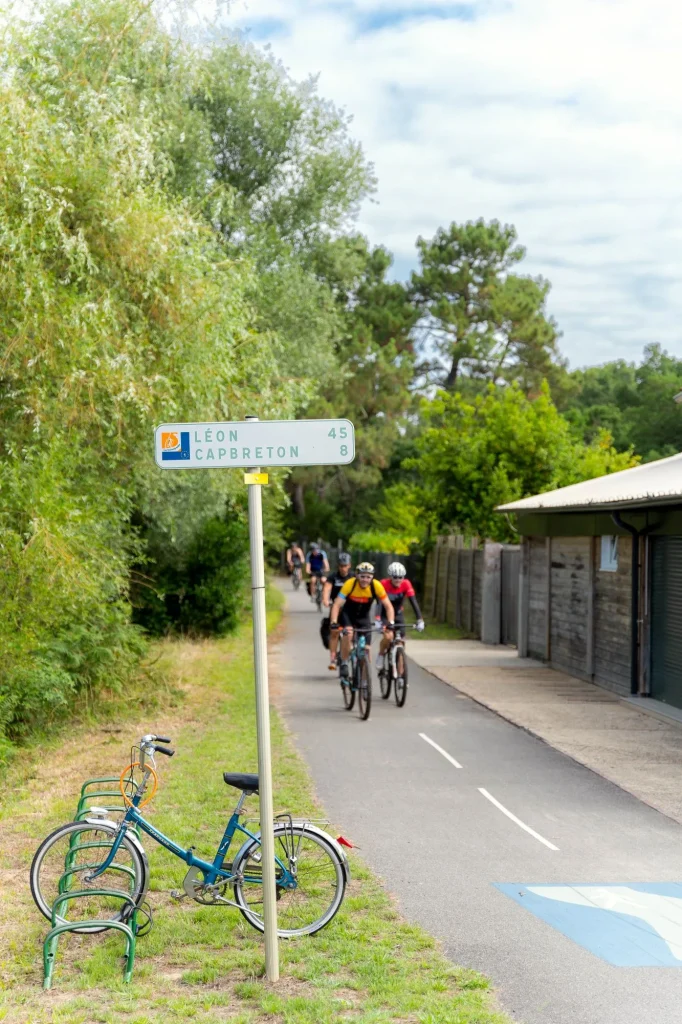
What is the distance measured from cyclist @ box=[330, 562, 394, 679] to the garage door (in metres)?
3.76

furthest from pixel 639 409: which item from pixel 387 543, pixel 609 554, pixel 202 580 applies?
pixel 609 554

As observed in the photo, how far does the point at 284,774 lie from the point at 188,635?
13.0m

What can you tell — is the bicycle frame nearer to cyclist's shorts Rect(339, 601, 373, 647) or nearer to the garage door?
cyclist's shorts Rect(339, 601, 373, 647)

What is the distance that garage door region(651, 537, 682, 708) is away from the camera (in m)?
15.3

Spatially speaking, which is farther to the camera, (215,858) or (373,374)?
(373,374)

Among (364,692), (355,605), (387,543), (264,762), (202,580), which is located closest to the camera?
(264,762)

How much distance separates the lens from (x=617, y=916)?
21.9ft

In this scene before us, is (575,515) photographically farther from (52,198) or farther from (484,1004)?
(484,1004)

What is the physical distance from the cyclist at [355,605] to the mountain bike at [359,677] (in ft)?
0.22

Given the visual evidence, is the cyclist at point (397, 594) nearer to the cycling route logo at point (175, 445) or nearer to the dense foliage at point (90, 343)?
the dense foliage at point (90, 343)

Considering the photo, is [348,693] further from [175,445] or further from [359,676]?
[175,445]

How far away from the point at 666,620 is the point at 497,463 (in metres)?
15.5

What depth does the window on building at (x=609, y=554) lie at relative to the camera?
17500 mm

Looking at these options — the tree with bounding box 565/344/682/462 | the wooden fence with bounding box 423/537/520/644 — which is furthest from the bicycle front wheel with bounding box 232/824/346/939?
the tree with bounding box 565/344/682/462
